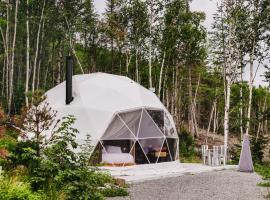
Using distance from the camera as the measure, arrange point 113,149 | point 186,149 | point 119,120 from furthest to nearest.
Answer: point 186,149
point 119,120
point 113,149

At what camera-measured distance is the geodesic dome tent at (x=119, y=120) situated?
1728 cm

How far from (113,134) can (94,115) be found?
115 cm

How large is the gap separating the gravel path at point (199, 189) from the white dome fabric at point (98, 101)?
4154 millimetres

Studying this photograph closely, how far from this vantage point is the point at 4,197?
7.06 meters

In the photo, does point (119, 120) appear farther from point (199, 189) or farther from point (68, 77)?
point (199, 189)

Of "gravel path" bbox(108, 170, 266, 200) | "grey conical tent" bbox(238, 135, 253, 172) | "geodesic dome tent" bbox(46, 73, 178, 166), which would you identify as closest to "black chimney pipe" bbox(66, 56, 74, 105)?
"geodesic dome tent" bbox(46, 73, 178, 166)

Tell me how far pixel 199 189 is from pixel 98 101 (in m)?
7.33

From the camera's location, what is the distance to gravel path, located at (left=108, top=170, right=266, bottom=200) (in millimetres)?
10969

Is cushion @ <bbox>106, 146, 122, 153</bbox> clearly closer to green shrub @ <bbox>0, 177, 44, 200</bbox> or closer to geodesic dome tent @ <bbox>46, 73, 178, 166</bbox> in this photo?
geodesic dome tent @ <bbox>46, 73, 178, 166</bbox>

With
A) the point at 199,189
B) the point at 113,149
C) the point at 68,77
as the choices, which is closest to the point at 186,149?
the point at 113,149

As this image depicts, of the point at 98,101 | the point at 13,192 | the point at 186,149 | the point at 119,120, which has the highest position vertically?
the point at 98,101

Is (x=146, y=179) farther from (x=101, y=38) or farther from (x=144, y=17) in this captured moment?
(x=101, y=38)

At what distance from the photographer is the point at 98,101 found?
18.4 metres

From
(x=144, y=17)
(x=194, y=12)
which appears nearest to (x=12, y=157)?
(x=144, y=17)
